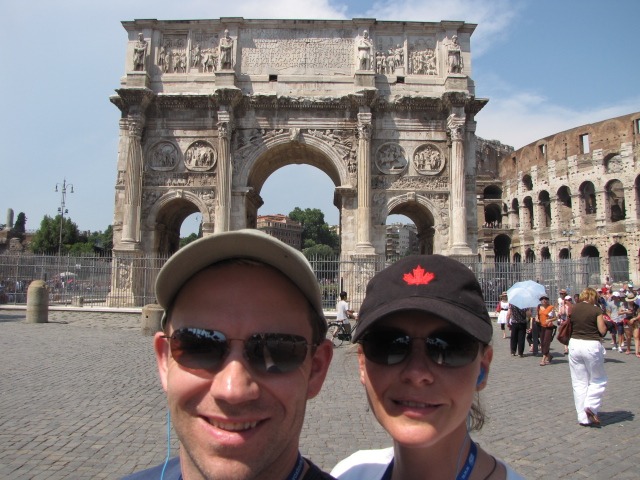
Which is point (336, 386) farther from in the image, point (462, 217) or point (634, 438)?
point (462, 217)

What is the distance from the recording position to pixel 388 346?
62.0 inches

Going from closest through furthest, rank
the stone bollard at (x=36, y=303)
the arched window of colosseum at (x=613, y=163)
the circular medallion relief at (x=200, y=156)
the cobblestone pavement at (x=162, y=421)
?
the cobblestone pavement at (x=162, y=421) → the stone bollard at (x=36, y=303) → the circular medallion relief at (x=200, y=156) → the arched window of colosseum at (x=613, y=163)

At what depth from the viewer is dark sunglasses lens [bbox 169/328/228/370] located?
1421 millimetres

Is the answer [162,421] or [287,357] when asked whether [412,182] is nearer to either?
[162,421]

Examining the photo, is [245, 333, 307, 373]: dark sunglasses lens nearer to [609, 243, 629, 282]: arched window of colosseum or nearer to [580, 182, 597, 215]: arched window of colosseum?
[609, 243, 629, 282]: arched window of colosseum

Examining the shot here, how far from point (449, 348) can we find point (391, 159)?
19859 mm

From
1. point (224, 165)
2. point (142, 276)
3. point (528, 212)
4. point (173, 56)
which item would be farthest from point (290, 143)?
point (528, 212)

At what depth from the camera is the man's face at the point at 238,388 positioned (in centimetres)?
135

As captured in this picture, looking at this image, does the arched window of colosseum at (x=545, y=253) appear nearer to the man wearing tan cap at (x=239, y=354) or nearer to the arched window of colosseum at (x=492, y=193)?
the arched window of colosseum at (x=492, y=193)

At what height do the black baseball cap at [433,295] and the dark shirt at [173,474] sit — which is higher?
the black baseball cap at [433,295]

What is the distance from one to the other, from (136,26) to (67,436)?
66.6ft

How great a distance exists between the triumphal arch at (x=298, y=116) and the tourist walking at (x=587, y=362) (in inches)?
524

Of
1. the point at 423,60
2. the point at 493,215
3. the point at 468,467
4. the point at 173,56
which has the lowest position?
the point at 468,467

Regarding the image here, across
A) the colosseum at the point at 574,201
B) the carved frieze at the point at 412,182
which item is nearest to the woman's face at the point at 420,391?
the carved frieze at the point at 412,182
